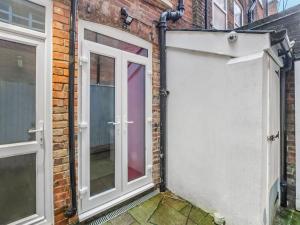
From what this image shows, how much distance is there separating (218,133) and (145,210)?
1.57 metres

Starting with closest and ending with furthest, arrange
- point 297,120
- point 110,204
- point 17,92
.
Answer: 1. point 17,92
2. point 110,204
3. point 297,120

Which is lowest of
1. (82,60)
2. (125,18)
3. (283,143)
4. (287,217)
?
(287,217)

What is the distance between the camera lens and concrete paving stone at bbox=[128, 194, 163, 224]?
288cm

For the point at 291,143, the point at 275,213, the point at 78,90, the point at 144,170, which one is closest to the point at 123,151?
the point at 144,170

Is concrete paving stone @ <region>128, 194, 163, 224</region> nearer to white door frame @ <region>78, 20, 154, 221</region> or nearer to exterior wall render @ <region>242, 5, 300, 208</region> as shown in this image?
white door frame @ <region>78, 20, 154, 221</region>

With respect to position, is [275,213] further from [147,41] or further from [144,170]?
[147,41]

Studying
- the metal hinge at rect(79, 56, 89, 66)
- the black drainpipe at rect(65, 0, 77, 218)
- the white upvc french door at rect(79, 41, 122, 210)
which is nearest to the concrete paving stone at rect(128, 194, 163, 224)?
the white upvc french door at rect(79, 41, 122, 210)

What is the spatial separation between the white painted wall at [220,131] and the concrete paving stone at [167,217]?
0.46 meters

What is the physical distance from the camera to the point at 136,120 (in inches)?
134

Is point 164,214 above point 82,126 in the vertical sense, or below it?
below

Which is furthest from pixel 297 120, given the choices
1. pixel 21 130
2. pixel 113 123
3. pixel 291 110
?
pixel 21 130

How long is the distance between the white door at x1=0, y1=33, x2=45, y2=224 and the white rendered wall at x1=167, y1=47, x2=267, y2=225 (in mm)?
2154

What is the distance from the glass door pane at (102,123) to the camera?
277 centimetres

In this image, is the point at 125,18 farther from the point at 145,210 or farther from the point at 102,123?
the point at 145,210
